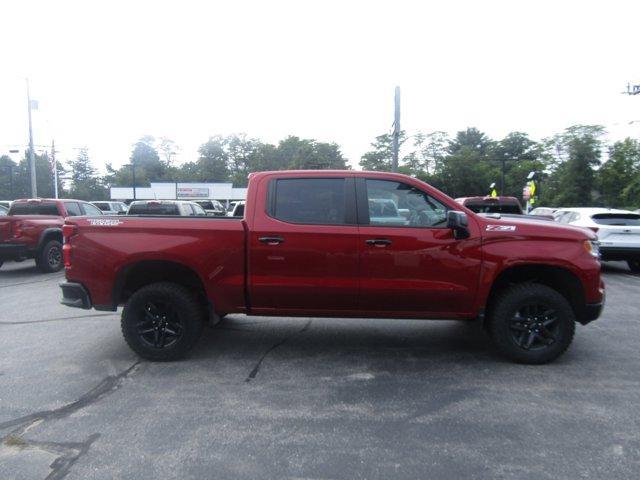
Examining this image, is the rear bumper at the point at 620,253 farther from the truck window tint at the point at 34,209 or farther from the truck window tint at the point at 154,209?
the truck window tint at the point at 34,209

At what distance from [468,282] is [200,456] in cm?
299

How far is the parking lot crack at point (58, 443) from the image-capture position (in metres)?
3.33

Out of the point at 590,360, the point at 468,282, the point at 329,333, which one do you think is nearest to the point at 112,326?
the point at 329,333

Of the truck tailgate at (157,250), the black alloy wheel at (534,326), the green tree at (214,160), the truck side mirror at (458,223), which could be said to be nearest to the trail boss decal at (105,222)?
the truck tailgate at (157,250)

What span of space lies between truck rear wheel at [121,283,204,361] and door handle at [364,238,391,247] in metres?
1.95

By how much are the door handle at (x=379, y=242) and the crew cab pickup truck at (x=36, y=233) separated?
9.71m

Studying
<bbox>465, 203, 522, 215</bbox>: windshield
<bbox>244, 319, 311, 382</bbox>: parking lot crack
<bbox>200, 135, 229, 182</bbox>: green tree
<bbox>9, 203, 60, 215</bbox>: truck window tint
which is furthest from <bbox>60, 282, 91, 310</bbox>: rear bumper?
<bbox>200, 135, 229, 182</bbox>: green tree

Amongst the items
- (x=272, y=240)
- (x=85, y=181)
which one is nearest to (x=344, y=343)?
(x=272, y=240)

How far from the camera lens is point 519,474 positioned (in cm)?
317

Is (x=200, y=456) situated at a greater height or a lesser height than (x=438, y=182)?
lesser

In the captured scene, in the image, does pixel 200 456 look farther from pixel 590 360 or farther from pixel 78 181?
pixel 78 181

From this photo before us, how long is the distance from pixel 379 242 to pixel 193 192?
56789 millimetres

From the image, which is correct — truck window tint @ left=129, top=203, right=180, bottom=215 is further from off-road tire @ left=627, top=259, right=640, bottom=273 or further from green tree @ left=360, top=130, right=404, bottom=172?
green tree @ left=360, top=130, right=404, bottom=172

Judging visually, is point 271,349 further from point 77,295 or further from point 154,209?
point 154,209
